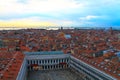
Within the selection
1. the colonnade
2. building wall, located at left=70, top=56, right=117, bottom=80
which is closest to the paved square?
building wall, located at left=70, top=56, right=117, bottom=80

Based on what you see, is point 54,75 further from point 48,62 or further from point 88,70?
point 88,70

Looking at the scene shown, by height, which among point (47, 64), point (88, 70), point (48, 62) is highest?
point (88, 70)

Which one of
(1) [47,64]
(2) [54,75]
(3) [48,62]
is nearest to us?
(2) [54,75]

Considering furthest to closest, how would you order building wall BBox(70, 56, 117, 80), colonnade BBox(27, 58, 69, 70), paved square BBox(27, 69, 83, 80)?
colonnade BBox(27, 58, 69, 70)
paved square BBox(27, 69, 83, 80)
building wall BBox(70, 56, 117, 80)

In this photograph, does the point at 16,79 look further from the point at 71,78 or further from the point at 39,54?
the point at 39,54

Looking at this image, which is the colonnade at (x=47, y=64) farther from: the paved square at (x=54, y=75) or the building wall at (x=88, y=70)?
the building wall at (x=88, y=70)

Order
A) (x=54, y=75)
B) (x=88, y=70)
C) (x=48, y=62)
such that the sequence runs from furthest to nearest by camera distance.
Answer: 1. (x=48, y=62)
2. (x=54, y=75)
3. (x=88, y=70)

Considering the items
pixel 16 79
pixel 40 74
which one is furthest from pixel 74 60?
pixel 16 79

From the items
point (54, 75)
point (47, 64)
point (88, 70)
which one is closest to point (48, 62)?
point (47, 64)

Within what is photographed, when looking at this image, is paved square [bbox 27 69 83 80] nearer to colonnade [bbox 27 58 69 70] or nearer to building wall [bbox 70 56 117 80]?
building wall [bbox 70 56 117 80]
